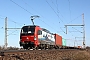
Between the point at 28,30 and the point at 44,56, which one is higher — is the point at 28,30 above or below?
above

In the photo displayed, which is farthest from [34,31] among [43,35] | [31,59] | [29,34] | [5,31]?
[31,59]

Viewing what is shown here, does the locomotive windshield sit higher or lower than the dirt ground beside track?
higher

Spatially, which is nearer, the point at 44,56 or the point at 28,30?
the point at 44,56

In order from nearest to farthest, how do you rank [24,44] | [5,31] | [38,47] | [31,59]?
[31,59] < [24,44] < [38,47] < [5,31]

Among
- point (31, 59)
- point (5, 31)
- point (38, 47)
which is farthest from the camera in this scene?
point (5, 31)

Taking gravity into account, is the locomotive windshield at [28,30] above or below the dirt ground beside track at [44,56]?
above

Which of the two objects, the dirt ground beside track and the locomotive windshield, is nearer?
the dirt ground beside track

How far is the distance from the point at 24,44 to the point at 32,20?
3664 millimetres

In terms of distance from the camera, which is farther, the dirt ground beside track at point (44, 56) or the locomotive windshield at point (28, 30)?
the locomotive windshield at point (28, 30)

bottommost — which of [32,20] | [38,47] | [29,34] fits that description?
[38,47]

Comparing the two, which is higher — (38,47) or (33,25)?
(33,25)

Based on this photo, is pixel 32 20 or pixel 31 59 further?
pixel 32 20

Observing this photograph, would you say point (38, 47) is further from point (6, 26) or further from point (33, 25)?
point (6, 26)

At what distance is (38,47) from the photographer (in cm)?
2986
